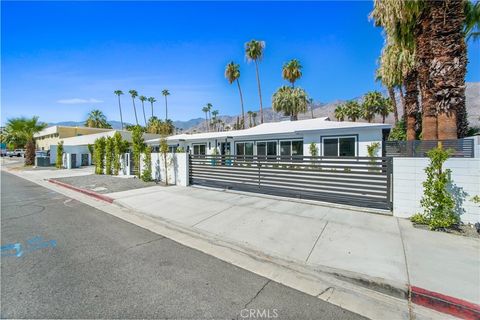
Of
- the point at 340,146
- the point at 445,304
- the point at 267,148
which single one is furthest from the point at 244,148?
the point at 445,304

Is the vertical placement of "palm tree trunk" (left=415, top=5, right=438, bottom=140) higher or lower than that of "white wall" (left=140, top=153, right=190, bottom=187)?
higher

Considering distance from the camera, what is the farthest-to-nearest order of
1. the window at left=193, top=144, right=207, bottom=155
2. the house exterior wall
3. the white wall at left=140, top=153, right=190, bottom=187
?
the window at left=193, top=144, right=207, bottom=155 < the house exterior wall < the white wall at left=140, top=153, right=190, bottom=187

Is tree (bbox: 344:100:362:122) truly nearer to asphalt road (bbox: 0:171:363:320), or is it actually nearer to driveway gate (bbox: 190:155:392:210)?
driveway gate (bbox: 190:155:392:210)

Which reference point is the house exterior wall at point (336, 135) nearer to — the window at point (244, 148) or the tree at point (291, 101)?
the window at point (244, 148)

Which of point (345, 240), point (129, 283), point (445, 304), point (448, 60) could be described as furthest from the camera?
point (448, 60)

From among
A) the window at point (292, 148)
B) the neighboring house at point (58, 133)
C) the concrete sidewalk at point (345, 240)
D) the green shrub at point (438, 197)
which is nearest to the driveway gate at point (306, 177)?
the concrete sidewalk at point (345, 240)

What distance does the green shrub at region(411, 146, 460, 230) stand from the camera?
4883 mm

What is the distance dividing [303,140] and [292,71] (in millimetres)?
22785

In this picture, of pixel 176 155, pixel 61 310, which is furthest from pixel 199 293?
pixel 176 155

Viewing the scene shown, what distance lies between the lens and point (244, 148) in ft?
68.3

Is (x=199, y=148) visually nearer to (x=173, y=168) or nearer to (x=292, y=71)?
(x=173, y=168)

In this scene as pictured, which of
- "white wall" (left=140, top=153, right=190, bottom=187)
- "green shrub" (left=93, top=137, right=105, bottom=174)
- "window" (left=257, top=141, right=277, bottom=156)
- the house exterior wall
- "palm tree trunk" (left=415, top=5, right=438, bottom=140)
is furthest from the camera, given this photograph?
"window" (left=257, top=141, right=277, bottom=156)

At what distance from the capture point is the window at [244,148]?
66.6 ft

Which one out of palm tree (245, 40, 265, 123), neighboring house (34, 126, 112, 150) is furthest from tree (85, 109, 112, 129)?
palm tree (245, 40, 265, 123)
